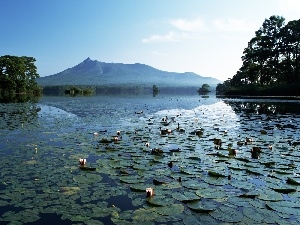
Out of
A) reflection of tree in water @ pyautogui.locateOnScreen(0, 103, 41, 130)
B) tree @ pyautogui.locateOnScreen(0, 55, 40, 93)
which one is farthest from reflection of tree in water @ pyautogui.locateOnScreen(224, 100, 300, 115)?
tree @ pyautogui.locateOnScreen(0, 55, 40, 93)

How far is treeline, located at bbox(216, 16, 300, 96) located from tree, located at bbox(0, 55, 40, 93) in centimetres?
5569

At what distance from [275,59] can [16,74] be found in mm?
62579

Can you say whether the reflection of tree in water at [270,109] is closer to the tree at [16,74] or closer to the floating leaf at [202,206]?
the floating leaf at [202,206]

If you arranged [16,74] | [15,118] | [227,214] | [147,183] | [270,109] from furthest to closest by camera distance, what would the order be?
1. [16,74]
2. [270,109]
3. [15,118]
4. [147,183]
5. [227,214]

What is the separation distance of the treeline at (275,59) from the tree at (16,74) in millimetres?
55690

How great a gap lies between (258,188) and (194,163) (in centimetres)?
213

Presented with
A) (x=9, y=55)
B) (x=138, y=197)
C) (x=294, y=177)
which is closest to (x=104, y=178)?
(x=138, y=197)

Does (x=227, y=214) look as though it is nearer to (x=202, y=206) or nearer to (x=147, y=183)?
(x=202, y=206)

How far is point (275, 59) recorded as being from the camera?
2210 inches

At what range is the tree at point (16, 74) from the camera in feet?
226

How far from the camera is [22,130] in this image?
13352 millimetres

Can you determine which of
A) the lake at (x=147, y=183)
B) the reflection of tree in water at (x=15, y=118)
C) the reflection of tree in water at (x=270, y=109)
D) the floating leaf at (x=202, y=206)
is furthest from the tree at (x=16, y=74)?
the floating leaf at (x=202, y=206)

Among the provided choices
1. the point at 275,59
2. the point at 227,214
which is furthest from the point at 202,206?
the point at 275,59

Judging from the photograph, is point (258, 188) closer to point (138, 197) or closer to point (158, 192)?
point (158, 192)
